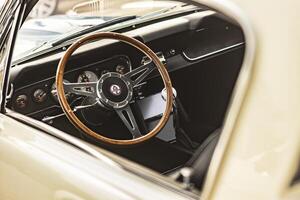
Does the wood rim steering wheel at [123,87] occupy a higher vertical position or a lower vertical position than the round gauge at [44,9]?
Result: lower

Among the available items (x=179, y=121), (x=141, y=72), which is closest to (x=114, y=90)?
(x=141, y=72)

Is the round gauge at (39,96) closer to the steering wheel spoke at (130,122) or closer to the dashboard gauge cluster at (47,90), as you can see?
the dashboard gauge cluster at (47,90)

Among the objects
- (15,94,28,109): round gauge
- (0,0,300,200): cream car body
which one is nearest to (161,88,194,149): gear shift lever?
(15,94,28,109): round gauge

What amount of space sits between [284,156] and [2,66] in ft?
4.35

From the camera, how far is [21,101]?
7.47 feet

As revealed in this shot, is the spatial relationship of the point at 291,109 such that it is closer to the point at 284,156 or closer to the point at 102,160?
the point at 284,156

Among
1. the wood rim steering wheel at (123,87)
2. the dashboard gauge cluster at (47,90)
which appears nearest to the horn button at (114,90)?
the wood rim steering wheel at (123,87)

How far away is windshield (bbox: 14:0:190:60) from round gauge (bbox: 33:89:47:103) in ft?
0.55

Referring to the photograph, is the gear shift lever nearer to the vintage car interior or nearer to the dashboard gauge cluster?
the vintage car interior

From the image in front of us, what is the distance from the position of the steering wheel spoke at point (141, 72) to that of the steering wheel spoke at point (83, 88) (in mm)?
185

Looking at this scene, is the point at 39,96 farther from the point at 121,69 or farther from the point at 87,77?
the point at 121,69

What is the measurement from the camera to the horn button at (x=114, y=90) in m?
2.26

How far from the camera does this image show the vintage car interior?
2.21 meters

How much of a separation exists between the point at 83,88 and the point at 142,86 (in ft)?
1.14
